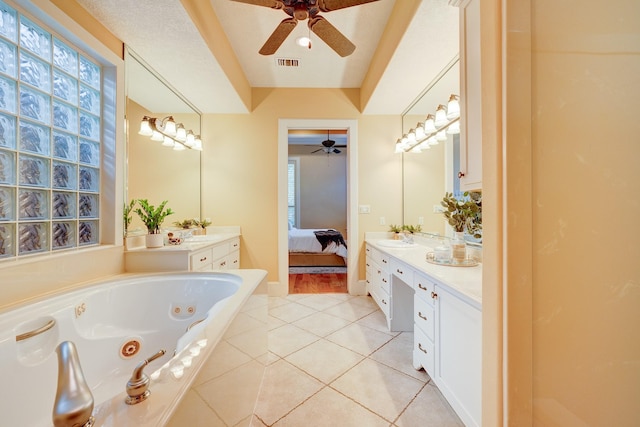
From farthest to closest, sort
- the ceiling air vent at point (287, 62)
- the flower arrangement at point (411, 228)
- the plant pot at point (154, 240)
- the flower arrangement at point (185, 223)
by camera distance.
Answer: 1. the flower arrangement at point (411, 228)
2. the flower arrangement at point (185, 223)
3. the ceiling air vent at point (287, 62)
4. the plant pot at point (154, 240)

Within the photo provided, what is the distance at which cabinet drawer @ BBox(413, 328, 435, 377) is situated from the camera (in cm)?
150

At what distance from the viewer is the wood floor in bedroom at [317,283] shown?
345 centimetres

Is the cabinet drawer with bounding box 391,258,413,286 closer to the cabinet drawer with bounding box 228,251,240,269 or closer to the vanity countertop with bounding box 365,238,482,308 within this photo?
the vanity countertop with bounding box 365,238,482,308

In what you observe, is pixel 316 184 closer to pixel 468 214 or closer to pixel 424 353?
pixel 468 214

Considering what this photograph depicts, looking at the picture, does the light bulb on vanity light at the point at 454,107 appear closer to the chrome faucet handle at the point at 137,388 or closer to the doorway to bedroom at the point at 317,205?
the doorway to bedroom at the point at 317,205

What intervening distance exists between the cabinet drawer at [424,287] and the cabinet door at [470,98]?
25.1 inches

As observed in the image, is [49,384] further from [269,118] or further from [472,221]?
[269,118]

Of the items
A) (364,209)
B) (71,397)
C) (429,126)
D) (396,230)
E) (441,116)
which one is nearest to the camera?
(71,397)

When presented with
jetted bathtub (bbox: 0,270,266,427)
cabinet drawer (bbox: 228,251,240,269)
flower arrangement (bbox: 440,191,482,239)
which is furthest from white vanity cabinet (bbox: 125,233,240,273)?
flower arrangement (bbox: 440,191,482,239)

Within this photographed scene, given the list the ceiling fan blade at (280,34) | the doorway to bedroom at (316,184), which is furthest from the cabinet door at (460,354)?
the doorway to bedroom at (316,184)

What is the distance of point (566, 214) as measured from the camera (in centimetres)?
76

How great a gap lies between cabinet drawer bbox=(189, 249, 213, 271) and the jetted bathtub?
0.85ft

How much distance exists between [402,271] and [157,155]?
2.50m

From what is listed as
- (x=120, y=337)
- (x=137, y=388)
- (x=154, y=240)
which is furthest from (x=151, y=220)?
(x=137, y=388)
